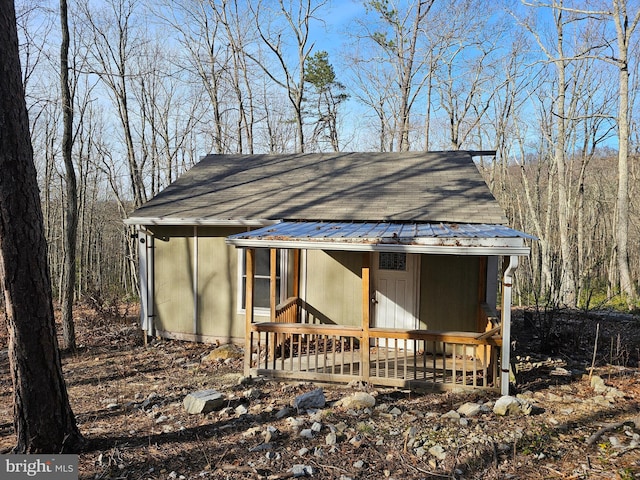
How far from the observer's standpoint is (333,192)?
934cm

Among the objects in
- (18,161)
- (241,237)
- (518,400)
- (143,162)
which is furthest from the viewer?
(143,162)

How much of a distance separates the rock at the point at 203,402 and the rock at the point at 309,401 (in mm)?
1023

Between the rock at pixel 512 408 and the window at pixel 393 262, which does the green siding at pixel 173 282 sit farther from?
the rock at pixel 512 408

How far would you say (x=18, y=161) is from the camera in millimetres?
3834

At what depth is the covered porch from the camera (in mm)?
5666

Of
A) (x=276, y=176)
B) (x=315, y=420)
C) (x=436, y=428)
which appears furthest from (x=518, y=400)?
(x=276, y=176)

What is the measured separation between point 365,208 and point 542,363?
4275 mm

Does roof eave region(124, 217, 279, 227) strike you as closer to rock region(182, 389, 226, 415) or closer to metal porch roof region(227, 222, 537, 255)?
metal porch roof region(227, 222, 537, 255)

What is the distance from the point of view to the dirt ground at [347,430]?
12.9 ft

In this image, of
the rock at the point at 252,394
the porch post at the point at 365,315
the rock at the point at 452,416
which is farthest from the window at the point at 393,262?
the rock at the point at 252,394

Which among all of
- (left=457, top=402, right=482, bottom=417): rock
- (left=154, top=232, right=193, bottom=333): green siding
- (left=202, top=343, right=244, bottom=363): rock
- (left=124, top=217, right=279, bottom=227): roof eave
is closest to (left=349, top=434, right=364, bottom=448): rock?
(left=457, top=402, right=482, bottom=417): rock

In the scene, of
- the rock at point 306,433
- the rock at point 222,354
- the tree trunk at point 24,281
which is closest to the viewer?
the tree trunk at point 24,281

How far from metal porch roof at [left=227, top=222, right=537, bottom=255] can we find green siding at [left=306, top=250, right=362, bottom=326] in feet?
3.59

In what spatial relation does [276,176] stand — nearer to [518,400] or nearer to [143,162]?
[518,400]
